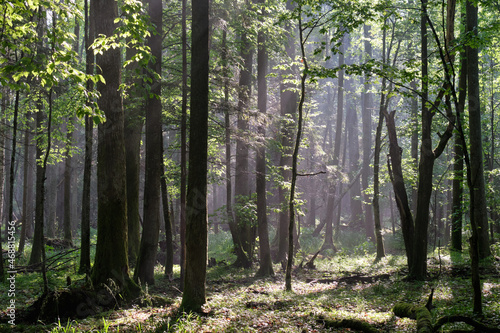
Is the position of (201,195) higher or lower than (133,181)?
lower

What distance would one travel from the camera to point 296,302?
8781mm

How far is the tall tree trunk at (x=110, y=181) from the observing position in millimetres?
7895

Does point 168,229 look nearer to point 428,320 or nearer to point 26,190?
point 428,320

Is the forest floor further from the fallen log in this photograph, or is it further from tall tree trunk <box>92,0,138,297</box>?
tall tree trunk <box>92,0,138,297</box>

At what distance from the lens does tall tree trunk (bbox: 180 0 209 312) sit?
23.9 ft

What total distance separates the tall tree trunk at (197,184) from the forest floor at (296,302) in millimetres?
521

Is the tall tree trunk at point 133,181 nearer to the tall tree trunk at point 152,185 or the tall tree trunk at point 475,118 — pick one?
the tall tree trunk at point 152,185

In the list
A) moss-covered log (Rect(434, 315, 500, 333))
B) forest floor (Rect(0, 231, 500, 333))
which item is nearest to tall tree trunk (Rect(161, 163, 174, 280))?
forest floor (Rect(0, 231, 500, 333))

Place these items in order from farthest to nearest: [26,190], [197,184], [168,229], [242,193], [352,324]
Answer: [242,193] → [26,190] → [168,229] → [197,184] → [352,324]

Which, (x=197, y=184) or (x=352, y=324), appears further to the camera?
(x=197, y=184)

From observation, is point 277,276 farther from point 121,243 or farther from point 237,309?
point 121,243

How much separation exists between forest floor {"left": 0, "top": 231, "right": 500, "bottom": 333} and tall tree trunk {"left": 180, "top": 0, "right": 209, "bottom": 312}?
52 centimetres

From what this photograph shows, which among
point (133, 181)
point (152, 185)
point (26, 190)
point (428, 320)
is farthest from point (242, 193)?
point (428, 320)

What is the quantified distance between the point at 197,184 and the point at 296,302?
13.0 ft
